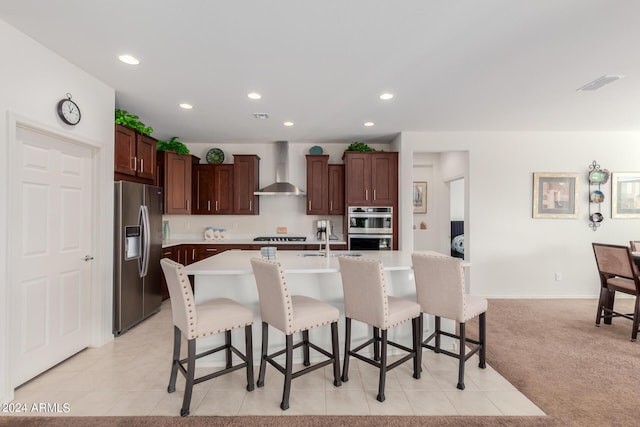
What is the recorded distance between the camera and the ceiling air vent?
297 centimetres

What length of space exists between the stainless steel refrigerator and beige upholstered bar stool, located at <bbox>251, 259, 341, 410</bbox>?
1920mm

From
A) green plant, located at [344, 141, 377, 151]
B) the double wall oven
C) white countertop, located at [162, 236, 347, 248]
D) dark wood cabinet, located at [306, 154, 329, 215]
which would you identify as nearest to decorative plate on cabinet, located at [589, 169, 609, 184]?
the double wall oven

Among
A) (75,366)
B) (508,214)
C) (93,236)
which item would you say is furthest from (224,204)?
(508,214)

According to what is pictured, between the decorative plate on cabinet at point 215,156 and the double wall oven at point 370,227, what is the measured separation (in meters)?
2.44

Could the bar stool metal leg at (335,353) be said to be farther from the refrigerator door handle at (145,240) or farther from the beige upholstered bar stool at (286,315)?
the refrigerator door handle at (145,240)

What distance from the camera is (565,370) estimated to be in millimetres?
2709

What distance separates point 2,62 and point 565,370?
4.89 meters

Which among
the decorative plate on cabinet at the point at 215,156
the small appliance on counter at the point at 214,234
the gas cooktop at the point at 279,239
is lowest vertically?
the gas cooktop at the point at 279,239

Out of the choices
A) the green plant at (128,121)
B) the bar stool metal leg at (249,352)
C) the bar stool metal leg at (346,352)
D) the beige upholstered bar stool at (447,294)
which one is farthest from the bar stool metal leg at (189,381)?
the green plant at (128,121)

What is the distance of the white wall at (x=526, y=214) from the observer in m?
4.93

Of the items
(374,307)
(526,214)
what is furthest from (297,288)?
(526,214)

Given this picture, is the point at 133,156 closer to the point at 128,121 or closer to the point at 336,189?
the point at 128,121

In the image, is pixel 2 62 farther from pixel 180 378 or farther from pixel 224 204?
pixel 224 204

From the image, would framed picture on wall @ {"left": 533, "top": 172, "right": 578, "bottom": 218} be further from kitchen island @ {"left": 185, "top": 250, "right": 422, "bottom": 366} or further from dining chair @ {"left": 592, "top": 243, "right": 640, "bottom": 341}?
kitchen island @ {"left": 185, "top": 250, "right": 422, "bottom": 366}
